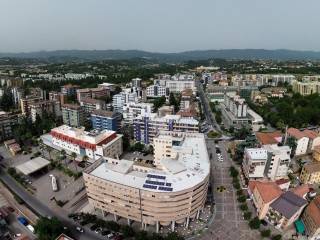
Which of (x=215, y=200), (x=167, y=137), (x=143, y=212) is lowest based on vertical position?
(x=215, y=200)

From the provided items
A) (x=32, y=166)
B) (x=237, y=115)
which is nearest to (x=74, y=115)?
(x=32, y=166)

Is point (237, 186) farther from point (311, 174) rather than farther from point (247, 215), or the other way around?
point (311, 174)

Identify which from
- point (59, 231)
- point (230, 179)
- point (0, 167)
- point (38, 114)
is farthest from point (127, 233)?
point (38, 114)

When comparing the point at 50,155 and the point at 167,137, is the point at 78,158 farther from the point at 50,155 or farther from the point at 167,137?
the point at 167,137

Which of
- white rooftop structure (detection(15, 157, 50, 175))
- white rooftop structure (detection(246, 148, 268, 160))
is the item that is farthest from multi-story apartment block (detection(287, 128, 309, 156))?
white rooftop structure (detection(15, 157, 50, 175))

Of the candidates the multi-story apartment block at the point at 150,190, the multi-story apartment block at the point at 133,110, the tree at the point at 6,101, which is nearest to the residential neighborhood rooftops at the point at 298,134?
the multi-story apartment block at the point at 150,190
